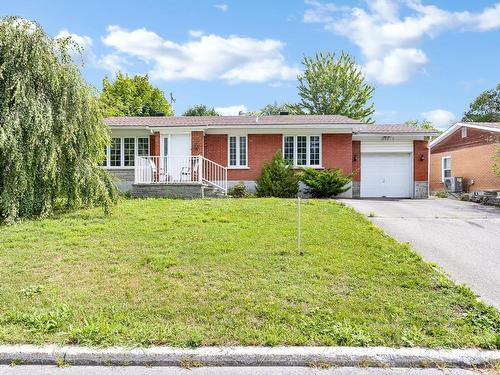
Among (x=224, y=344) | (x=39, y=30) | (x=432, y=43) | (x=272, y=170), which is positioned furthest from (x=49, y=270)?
(x=432, y=43)

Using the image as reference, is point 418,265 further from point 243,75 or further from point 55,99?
point 243,75

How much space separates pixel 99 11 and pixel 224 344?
1007 cm

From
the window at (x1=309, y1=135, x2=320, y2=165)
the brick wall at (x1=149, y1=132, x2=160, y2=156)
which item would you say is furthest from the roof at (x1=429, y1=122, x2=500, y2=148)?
the brick wall at (x1=149, y1=132, x2=160, y2=156)

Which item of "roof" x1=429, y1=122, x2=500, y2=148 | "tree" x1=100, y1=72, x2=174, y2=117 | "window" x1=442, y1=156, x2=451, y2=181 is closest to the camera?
"roof" x1=429, y1=122, x2=500, y2=148

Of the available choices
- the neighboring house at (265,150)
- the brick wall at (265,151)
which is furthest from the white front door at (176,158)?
the brick wall at (265,151)

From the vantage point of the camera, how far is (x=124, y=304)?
14.3 feet

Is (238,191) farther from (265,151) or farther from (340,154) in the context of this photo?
(340,154)

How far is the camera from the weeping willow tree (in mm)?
9008

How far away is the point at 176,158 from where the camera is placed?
1670 cm

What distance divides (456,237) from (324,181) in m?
7.74

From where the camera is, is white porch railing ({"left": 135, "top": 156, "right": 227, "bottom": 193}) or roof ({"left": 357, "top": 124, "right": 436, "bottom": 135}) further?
roof ({"left": 357, "top": 124, "right": 436, "bottom": 135})

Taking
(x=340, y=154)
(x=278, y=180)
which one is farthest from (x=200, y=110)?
(x=278, y=180)

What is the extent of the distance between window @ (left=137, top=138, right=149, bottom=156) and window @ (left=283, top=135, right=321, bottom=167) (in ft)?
22.1

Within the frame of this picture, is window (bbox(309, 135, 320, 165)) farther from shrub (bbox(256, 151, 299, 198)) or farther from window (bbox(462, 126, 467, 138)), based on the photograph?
window (bbox(462, 126, 467, 138))
